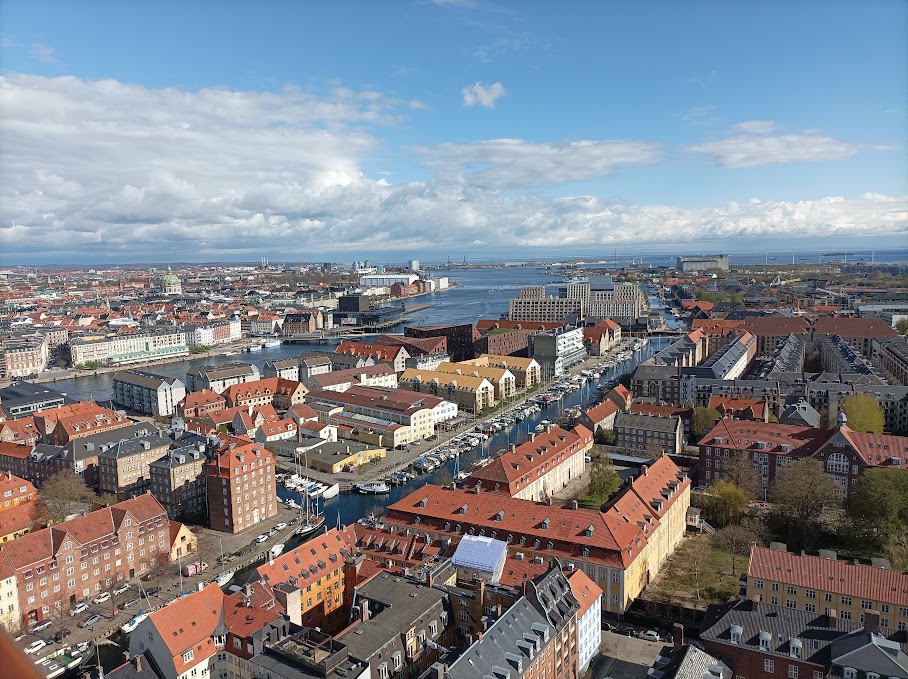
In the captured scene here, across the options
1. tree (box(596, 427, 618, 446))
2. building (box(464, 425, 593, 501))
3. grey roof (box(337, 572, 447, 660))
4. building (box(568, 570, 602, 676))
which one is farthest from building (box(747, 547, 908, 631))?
tree (box(596, 427, 618, 446))

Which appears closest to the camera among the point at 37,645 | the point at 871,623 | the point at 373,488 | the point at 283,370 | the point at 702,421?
the point at 871,623

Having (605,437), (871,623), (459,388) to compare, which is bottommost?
(605,437)

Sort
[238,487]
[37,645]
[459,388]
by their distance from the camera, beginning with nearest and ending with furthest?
[37,645]
[238,487]
[459,388]

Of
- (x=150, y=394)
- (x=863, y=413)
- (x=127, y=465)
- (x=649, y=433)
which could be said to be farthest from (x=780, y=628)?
(x=150, y=394)

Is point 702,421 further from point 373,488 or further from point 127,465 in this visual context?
point 127,465

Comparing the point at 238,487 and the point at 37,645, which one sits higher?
the point at 238,487

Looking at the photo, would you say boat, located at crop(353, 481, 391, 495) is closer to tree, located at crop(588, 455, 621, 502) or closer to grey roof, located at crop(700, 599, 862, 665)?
tree, located at crop(588, 455, 621, 502)

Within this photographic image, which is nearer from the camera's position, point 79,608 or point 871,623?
point 871,623

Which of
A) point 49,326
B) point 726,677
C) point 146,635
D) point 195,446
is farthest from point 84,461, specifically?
point 49,326
